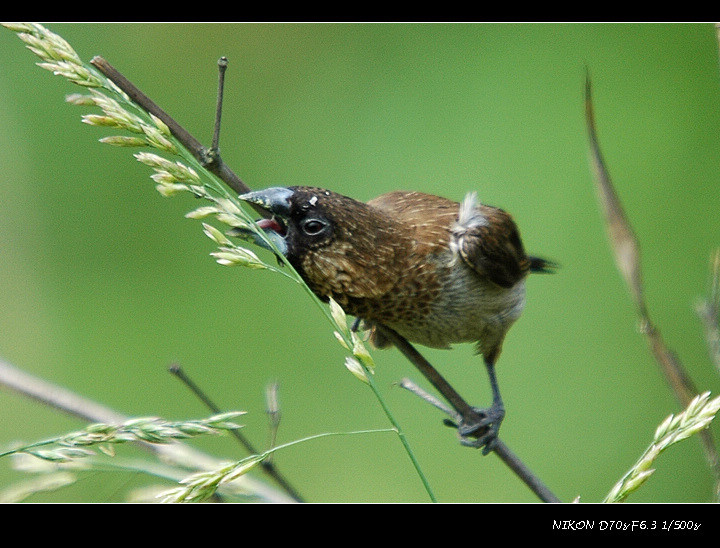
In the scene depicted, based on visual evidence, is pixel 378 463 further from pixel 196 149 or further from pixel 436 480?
pixel 196 149

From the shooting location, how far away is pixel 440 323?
8.25ft

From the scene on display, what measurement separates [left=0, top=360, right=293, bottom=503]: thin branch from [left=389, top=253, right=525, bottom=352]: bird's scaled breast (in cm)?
81

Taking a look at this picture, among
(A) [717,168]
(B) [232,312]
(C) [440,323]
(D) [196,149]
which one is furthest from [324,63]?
(D) [196,149]

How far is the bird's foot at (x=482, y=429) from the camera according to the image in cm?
243

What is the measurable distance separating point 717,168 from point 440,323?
8.40ft

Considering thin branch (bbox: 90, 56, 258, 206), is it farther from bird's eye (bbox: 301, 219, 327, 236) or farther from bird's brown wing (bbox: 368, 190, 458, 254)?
bird's brown wing (bbox: 368, 190, 458, 254)

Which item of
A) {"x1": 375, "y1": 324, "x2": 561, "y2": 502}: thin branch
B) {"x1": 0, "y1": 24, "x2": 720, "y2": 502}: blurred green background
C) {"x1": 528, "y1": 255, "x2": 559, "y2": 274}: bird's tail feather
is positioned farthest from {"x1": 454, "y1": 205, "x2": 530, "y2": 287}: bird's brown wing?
{"x1": 0, "y1": 24, "x2": 720, "y2": 502}: blurred green background

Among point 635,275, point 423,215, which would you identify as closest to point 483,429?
point 423,215

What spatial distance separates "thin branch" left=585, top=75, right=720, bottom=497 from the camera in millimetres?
1506

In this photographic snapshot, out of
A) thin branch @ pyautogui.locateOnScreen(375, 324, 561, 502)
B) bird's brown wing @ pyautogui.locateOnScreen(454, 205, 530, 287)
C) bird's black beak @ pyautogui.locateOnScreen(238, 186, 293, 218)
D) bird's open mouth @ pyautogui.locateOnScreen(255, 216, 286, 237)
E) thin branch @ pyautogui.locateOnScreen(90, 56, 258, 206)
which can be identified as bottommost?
thin branch @ pyautogui.locateOnScreen(375, 324, 561, 502)

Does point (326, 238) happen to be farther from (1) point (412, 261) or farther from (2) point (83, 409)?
(2) point (83, 409)

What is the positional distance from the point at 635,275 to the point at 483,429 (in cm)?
137

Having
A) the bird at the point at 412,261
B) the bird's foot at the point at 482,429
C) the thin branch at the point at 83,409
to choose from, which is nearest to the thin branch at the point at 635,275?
the bird at the point at 412,261

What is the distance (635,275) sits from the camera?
1.53 meters
